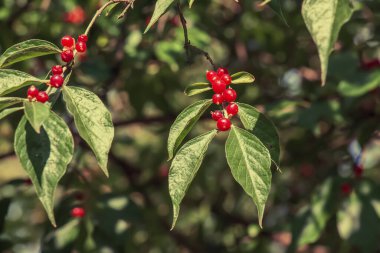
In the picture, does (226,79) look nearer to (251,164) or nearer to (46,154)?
(251,164)

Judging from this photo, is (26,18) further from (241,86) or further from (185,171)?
(185,171)

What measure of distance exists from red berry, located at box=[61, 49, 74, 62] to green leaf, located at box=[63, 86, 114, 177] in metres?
0.09

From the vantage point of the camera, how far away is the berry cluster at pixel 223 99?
1413mm

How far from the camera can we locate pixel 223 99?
1.44 meters

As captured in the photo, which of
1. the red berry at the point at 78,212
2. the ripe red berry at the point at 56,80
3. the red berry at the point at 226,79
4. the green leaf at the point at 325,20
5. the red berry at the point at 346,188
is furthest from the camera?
the red berry at the point at 346,188

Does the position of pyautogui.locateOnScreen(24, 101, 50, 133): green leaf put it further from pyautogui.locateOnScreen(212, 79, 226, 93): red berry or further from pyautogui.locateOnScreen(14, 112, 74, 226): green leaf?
pyautogui.locateOnScreen(212, 79, 226, 93): red berry

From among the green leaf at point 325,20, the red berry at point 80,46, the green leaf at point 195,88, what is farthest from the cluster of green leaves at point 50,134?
the green leaf at point 325,20

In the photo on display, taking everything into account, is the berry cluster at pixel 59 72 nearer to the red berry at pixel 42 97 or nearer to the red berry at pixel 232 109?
the red berry at pixel 42 97

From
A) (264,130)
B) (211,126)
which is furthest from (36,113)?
(211,126)

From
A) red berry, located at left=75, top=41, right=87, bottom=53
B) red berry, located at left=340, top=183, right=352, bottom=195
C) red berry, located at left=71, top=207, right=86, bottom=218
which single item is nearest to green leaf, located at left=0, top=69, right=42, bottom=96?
red berry, located at left=75, top=41, right=87, bottom=53

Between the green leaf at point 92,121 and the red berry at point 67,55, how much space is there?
0.29 ft

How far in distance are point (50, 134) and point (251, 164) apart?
40 cm

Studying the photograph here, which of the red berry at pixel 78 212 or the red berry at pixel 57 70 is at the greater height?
the red berry at pixel 57 70

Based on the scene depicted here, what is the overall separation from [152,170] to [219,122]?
7.18 ft
